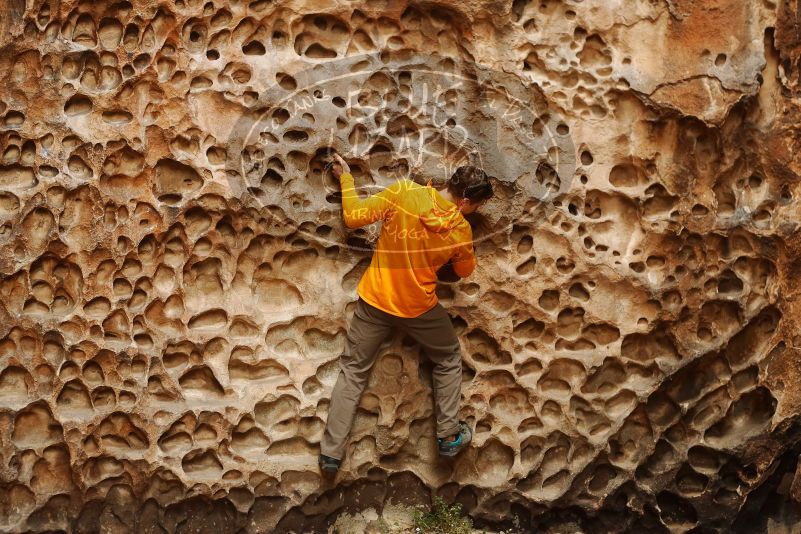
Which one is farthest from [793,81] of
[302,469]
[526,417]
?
[302,469]

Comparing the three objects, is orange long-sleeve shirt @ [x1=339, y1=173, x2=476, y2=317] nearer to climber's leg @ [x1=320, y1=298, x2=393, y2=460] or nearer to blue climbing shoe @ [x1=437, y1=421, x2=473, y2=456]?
climber's leg @ [x1=320, y1=298, x2=393, y2=460]

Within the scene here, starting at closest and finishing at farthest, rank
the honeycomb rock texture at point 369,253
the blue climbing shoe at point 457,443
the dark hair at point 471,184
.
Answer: the dark hair at point 471,184, the honeycomb rock texture at point 369,253, the blue climbing shoe at point 457,443

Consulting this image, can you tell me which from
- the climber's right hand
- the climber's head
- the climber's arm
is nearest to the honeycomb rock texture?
Answer: the climber's right hand

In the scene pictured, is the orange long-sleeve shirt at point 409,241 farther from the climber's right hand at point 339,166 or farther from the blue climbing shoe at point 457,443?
the blue climbing shoe at point 457,443

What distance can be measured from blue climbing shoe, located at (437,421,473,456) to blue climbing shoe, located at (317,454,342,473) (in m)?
0.47

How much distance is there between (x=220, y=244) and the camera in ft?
13.6

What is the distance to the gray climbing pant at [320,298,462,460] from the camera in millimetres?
4160

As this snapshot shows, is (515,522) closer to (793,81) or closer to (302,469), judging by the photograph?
(302,469)

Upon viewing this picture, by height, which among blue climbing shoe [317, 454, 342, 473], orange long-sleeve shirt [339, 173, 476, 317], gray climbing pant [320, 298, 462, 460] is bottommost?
blue climbing shoe [317, 454, 342, 473]

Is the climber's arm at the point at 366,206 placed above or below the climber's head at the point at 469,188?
below

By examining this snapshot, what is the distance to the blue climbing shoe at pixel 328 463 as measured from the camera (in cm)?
421

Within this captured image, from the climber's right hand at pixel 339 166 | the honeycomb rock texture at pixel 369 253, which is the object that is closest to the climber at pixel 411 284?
the climber's right hand at pixel 339 166

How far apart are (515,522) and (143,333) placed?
1.93 m

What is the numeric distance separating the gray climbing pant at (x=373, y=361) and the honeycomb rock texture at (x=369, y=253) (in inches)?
4.3
